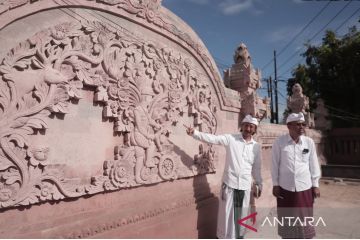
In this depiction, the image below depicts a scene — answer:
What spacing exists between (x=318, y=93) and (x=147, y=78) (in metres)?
14.7

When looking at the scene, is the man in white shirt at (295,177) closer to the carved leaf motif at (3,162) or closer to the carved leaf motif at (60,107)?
the carved leaf motif at (60,107)

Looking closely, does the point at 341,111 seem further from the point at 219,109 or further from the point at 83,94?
the point at 83,94

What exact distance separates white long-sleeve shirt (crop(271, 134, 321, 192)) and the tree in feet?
39.0

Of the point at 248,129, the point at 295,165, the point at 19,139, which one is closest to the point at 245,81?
the point at 248,129

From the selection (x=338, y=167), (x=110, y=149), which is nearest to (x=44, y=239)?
(x=110, y=149)

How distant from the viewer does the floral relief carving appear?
1.75 meters

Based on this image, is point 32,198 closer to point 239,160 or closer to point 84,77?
point 84,77

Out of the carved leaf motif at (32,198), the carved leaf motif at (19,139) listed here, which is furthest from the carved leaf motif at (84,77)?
the carved leaf motif at (32,198)

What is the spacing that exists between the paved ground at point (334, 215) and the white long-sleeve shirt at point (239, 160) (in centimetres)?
133

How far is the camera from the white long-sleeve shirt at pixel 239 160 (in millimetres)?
3002

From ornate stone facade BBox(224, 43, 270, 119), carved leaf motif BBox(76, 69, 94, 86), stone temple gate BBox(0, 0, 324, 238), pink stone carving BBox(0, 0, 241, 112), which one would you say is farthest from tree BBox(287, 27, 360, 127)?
carved leaf motif BBox(76, 69, 94, 86)

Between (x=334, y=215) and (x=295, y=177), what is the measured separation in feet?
10.8

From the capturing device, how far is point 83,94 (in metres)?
2.20

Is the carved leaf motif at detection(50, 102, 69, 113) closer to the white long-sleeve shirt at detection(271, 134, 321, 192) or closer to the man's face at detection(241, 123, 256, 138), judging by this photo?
the man's face at detection(241, 123, 256, 138)
